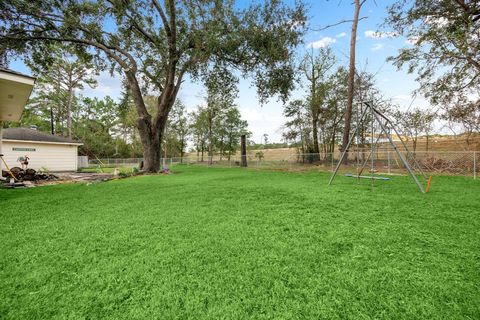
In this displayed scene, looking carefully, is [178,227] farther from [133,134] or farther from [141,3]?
[133,134]

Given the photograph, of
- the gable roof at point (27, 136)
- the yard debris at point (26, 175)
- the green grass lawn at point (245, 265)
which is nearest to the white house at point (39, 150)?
the gable roof at point (27, 136)

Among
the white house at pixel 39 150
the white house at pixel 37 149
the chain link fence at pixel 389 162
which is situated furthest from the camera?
the white house at pixel 39 150

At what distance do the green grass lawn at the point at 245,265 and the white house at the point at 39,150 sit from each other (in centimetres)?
1655

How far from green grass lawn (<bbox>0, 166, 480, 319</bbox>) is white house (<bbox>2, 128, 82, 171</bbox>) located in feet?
54.3

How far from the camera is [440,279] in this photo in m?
1.70

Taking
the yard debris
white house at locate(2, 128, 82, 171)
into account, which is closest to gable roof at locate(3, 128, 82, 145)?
white house at locate(2, 128, 82, 171)

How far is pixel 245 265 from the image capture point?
6.42ft

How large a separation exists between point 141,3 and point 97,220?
11.6 m

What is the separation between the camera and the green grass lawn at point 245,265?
1423 mm

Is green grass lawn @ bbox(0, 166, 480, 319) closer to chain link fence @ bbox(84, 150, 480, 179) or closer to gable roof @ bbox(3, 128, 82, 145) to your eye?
chain link fence @ bbox(84, 150, 480, 179)

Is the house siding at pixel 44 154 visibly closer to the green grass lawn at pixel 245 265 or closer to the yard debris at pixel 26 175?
the yard debris at pixel 26 175

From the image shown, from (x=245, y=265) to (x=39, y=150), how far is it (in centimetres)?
2139

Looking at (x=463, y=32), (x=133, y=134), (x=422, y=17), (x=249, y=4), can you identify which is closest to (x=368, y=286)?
(x=463, y=32)

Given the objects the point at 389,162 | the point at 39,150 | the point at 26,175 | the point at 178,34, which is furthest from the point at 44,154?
the point at 389,162
